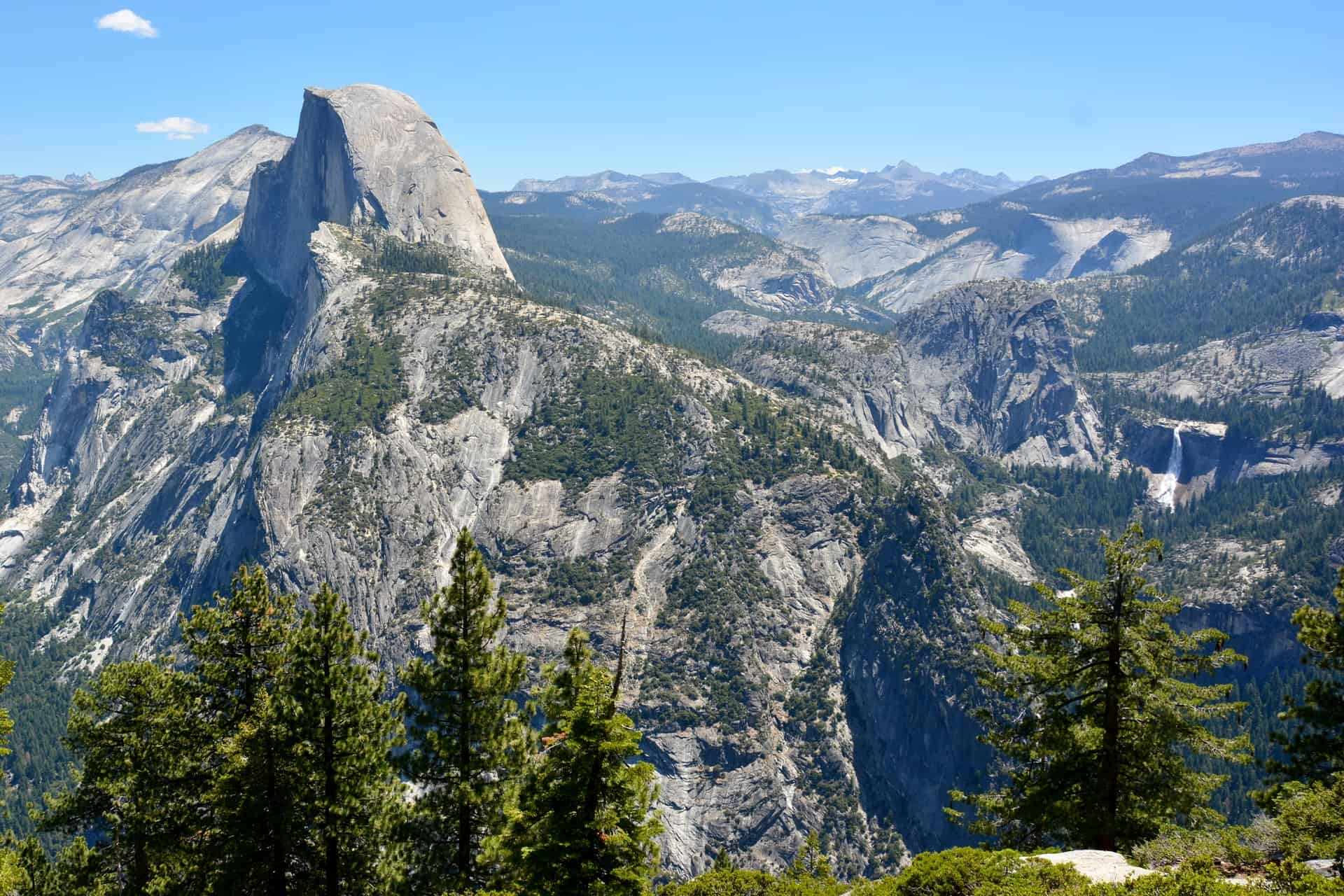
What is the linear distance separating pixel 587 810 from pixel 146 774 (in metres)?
16.4

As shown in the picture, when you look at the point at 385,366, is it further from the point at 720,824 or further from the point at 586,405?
the point at 720,824

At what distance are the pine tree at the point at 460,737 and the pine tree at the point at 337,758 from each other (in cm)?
114

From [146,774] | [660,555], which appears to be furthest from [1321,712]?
[660,555]

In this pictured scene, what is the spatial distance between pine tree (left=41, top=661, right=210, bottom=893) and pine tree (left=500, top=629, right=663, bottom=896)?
38.5 feet

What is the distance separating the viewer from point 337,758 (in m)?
29.6

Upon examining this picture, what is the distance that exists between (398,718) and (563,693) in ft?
22.4

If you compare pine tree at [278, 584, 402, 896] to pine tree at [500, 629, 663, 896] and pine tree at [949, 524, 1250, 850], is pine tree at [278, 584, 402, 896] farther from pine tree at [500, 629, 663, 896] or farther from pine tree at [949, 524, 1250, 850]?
pine tree at [949, 524, 1250, 850]

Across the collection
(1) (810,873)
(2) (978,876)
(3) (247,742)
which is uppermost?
(3) (247,742)

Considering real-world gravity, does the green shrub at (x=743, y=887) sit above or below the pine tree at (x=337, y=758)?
below

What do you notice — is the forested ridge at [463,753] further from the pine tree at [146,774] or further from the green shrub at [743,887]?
the green shrub at [743,887]

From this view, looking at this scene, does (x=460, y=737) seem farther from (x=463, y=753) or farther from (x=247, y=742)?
(x=247, y=742)

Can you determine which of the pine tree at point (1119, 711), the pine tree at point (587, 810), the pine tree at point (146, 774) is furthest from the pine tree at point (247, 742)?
the pine tree at point (1119, 711)

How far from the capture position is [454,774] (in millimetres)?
30938

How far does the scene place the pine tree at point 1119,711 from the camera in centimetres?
2917
